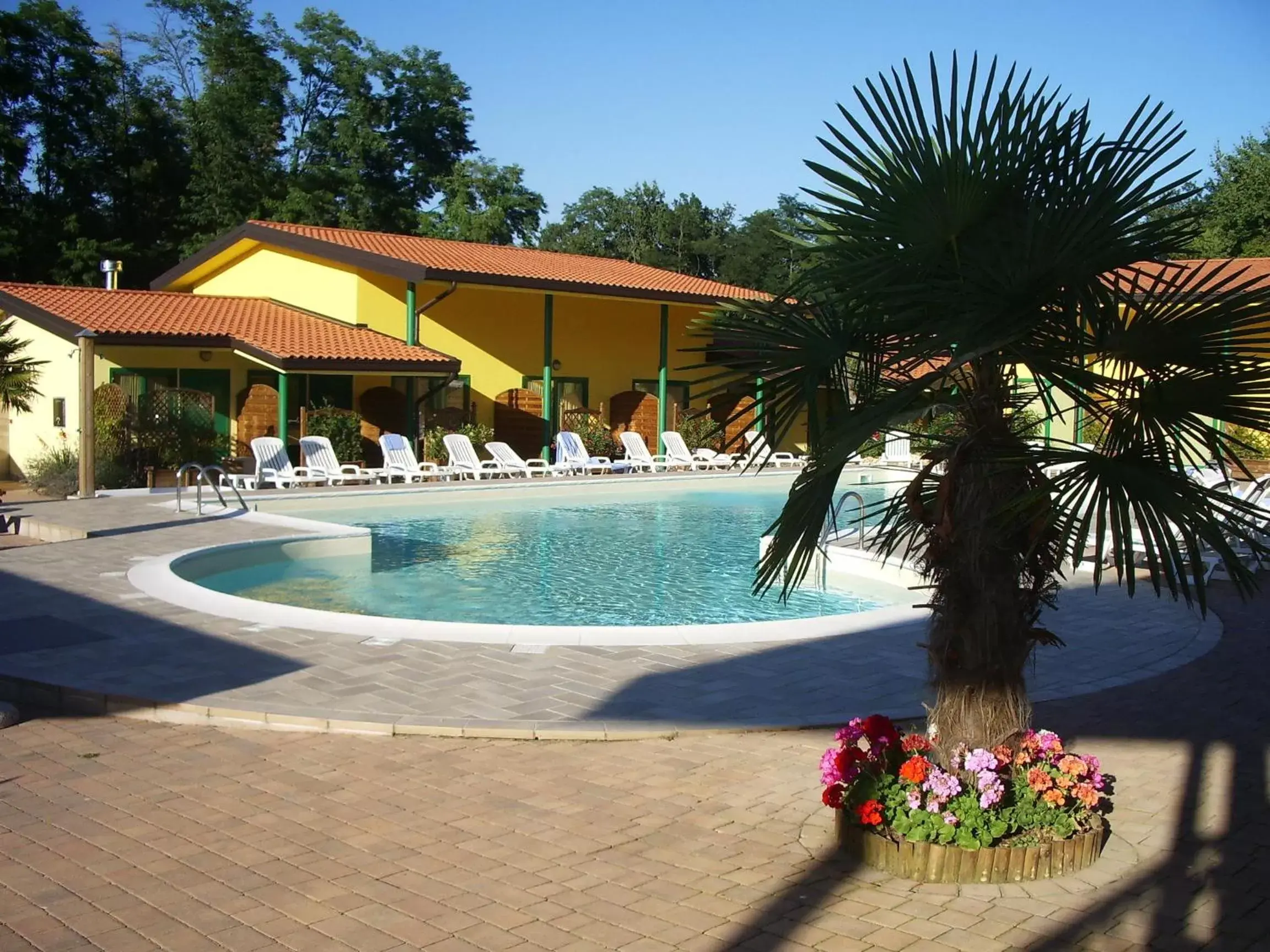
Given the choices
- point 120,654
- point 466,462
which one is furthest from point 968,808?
point 466,462

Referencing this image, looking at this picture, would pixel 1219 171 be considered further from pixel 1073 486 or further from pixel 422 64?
pixel 1073 486

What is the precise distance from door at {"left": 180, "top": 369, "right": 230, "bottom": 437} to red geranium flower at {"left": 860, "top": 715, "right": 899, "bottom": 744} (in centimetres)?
1908

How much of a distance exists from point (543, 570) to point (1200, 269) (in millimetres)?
10408

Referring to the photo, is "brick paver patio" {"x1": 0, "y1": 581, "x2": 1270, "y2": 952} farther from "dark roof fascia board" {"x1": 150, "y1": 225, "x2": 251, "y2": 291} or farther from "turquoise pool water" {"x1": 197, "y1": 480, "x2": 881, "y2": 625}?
"dark roof fascia board" {"x1": 150, "y1": 225, "x2": 251, "y2": 291}

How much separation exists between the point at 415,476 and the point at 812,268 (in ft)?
56.3

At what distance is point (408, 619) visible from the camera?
10758 millimetres

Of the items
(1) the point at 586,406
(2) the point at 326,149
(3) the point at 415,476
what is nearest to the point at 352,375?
(3) the point at 415,476

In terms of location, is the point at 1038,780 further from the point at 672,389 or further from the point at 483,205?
the point at 483,205

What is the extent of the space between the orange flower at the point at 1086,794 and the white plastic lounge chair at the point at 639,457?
20695mm

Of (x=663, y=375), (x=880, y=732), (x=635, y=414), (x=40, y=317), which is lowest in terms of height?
(x=880, y=732)

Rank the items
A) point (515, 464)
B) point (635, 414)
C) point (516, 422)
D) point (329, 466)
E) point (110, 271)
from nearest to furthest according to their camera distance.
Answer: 1. point (329, 466)
2. point (515, 464)
3. point (110, 271)
4. point (516, 422)
5. point (635, 414)

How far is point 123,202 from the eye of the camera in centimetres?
3912

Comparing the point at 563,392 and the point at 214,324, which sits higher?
the point at 214,324

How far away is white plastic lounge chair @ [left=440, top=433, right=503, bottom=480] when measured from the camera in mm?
22500
